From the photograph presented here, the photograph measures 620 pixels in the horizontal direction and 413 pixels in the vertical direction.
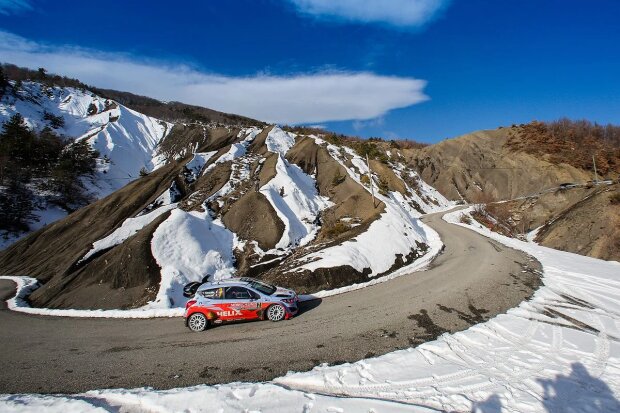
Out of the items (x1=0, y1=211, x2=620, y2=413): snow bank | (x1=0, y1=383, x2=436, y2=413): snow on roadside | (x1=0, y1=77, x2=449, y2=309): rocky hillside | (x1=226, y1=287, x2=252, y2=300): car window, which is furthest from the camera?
(x1=0, y1=77, x2=449, y2=309): rocky hillside

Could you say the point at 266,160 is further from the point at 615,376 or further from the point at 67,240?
the point at 615,376

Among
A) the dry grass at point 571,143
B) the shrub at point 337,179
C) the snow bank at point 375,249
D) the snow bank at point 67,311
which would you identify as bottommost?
the snow bank at point 67,311

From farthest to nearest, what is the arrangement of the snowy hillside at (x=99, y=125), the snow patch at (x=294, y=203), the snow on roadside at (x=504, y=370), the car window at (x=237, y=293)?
the snowy hillside at (x=99, y=125) → the snow patch at (x=294, y=203) → the car window at (x=237, y=293) → the snow on roadside at (x=504, y=370)

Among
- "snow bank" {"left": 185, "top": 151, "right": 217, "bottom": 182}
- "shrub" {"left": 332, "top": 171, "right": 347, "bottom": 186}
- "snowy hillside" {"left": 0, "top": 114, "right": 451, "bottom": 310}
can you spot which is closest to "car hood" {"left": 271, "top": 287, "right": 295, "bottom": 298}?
"snowy hillside" {"left": 0, "top": 114, "right": 451, "bottom": 310}

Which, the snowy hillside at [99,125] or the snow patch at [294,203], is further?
the snowy hillside at [99,125]

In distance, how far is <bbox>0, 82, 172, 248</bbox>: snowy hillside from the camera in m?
62.2

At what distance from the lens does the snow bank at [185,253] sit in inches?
753

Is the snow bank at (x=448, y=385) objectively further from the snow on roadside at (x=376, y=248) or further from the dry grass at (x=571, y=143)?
the dry grass at (x=571, y=143)

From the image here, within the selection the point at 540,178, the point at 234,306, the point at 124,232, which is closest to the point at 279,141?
the point at 124,232

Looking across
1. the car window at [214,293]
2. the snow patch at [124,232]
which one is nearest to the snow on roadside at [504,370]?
the car window at [214,293]

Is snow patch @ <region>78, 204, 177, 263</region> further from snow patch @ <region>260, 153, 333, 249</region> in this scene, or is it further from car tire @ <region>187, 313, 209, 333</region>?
car tire @ <region>187, 313, 209, 333</region>

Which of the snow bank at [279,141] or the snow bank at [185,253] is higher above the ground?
the snow bank at [279,141]

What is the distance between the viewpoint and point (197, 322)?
10.7 meters

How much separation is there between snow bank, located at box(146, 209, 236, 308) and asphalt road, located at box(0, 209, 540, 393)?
5776 millimetres
